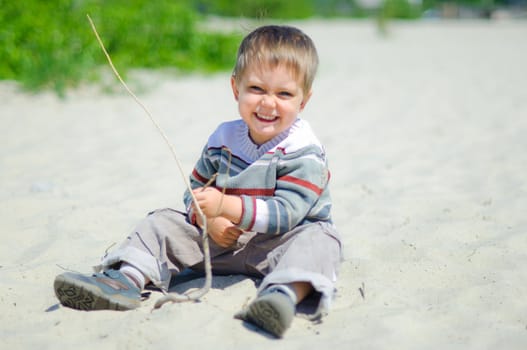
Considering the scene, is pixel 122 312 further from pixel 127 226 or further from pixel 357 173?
pixel 357 173

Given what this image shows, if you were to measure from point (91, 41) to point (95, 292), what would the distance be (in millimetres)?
5841

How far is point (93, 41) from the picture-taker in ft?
23.8

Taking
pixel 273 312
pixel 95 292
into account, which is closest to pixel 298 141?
pixel 273 312

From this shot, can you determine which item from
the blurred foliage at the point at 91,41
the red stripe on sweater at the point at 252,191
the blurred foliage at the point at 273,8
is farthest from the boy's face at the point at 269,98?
the blurred foliage at the point at 273,8

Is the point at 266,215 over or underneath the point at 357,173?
over

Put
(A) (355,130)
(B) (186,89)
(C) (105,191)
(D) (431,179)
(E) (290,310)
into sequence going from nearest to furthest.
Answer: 1. (E) (290,310)
2. (C) (105,191)
3. (D) (431,179)
4. (A) (355,130)
5. (B) (186,89)

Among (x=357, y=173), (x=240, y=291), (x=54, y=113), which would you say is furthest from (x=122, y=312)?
(x=54, y=113)

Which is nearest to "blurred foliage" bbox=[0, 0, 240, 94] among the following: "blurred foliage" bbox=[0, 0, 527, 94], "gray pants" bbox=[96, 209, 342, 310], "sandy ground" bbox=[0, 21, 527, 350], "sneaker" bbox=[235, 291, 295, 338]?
"blurred foliage" bbox=[0, 0, 527, 94]

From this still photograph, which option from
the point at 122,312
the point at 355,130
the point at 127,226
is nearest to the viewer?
the point at 122,312

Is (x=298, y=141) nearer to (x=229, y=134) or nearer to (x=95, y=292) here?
(x=229, y=134)

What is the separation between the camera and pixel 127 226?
290 centimetres

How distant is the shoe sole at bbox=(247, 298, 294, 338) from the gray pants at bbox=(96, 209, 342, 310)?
136mm

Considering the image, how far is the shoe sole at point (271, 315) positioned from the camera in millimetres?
1811

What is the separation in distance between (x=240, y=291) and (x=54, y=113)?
415 centimetres
